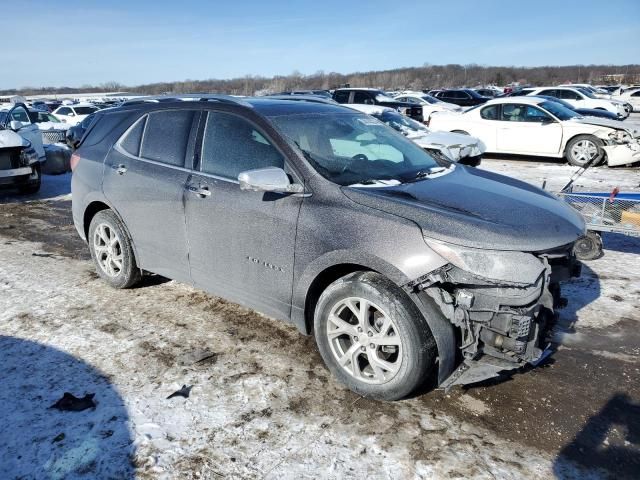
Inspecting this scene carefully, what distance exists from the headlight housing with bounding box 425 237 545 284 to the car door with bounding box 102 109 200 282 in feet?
7.10

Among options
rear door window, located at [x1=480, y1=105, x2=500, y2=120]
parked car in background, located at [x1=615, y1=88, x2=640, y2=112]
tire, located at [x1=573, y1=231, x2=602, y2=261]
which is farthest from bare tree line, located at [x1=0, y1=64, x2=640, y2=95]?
tire, located at [x1=573, y1=231, x2=602, y2=261]

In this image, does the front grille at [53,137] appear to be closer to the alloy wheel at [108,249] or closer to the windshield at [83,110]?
the windshield at [83,110]

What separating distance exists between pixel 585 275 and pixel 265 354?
3.55 meters

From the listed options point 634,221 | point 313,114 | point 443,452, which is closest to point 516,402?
point 443,452

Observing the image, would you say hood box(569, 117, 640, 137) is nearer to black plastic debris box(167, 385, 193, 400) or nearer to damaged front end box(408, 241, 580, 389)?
damaged front end box(408, 241, 580, 389)

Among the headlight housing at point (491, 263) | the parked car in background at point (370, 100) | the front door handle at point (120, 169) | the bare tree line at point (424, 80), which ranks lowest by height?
the headlight housing at point (491, 263)

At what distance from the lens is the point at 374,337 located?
3027 millimetres

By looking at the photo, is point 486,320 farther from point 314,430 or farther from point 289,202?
point 289,202

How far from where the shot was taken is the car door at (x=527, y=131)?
1248cm

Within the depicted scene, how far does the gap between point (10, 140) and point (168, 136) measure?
6289mm

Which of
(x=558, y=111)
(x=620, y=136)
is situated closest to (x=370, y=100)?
(x=558, y=111)

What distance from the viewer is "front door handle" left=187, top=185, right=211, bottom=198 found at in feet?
12.3

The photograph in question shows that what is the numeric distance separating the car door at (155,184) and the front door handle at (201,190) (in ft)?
0.41

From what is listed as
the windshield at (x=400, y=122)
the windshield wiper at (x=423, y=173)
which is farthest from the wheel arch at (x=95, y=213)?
the windshield at (x=400, y=122)
